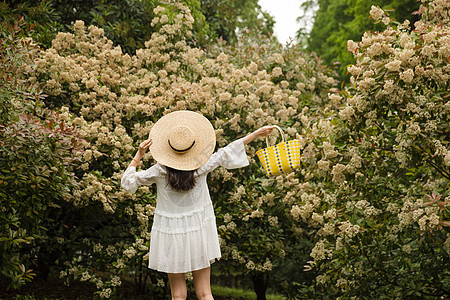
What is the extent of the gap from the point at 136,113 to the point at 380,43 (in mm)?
3123

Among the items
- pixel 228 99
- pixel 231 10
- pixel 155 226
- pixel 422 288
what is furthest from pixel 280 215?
pixel 231 10

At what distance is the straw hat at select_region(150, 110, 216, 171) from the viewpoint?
12.5ft

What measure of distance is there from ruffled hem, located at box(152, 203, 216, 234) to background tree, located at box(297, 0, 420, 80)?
1092 cm

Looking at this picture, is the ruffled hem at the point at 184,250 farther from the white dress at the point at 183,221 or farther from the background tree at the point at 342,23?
the background tree at the point at 342,23

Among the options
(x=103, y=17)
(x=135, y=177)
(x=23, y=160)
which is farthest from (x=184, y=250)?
(x=103, y=17)

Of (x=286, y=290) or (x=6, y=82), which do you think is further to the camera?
(x=286, y=290)

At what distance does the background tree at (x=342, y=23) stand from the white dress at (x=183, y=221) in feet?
35.3

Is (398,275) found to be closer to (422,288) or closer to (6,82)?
(422,288)

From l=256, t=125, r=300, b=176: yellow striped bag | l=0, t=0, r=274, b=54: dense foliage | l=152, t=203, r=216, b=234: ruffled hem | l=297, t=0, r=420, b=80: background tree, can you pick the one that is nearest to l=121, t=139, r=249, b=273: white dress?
l=152, t=203, r=216, b=234: ruffled hem

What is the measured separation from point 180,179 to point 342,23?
17704 mm

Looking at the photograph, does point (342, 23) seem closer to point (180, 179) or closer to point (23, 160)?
point (23, 160)

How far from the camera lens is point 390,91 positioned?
3848 mm

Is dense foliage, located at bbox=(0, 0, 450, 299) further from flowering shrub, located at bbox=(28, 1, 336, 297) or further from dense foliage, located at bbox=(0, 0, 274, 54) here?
dense foliage, located at bbox=(0, 0, 274, 54)

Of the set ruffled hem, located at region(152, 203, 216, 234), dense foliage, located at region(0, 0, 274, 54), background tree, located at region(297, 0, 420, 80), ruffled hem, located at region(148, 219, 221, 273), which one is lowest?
ruffled hem, located at region(148, 219, 221, 273)
